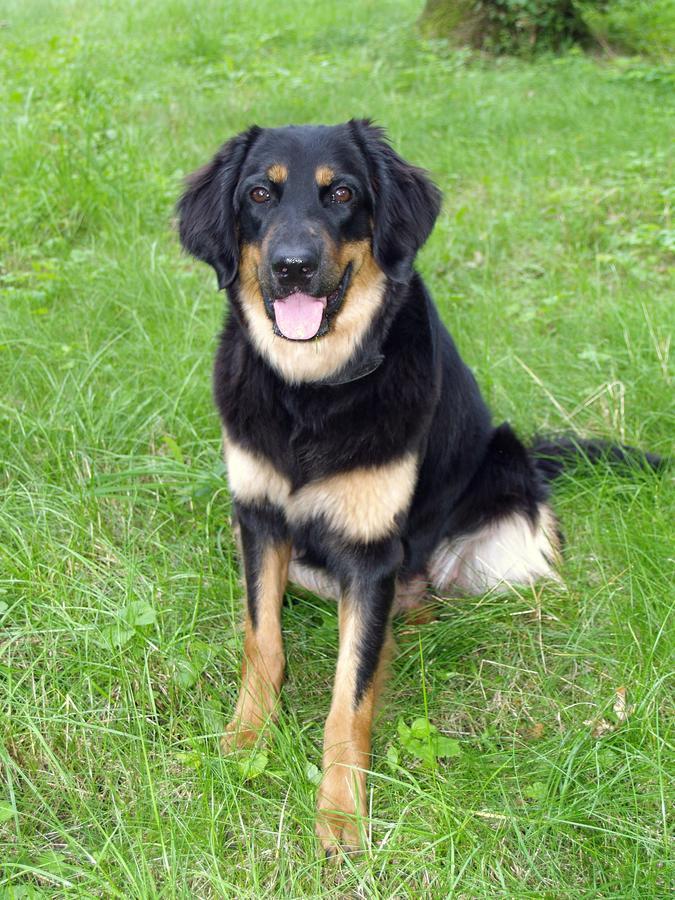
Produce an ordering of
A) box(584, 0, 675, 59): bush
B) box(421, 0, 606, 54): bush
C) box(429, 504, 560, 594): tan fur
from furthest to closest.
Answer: box(584, 0, 675, 59): bush, box(421, 0, 606, 54): bush, box(429, 504, 560, 594): tan fur

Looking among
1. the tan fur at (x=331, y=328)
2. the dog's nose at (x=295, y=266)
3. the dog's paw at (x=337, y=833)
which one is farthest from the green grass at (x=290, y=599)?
the dog's nose at (x=295, y=266)

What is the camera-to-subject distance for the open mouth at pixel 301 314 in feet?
7.99

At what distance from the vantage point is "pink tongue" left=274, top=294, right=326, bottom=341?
2.44 m

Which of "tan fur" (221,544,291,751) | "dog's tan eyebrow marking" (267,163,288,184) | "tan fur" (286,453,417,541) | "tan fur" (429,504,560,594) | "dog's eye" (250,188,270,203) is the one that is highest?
"dog's tan eyebrow marking" (267,163,288,184)

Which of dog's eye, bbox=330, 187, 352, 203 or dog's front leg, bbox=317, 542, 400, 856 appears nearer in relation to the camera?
dog's front leg, bbox=317, 542, 400, 856

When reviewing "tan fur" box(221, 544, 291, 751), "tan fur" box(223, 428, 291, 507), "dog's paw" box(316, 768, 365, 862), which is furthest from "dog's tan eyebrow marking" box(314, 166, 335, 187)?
"dog's paw" box(316, 768, 365, 862)

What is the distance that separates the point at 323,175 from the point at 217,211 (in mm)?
370

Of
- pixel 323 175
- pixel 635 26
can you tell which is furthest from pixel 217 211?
pixel 635 26

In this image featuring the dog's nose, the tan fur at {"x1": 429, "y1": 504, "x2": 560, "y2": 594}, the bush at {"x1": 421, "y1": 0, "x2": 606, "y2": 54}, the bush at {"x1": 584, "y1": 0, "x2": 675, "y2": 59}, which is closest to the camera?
the dog's nose

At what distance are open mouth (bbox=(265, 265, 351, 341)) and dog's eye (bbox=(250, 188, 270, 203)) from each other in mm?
316

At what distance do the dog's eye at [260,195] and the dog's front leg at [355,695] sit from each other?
1.07 metres

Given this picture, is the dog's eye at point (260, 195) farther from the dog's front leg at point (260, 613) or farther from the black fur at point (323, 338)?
the dog's front leg at point (260, 613)

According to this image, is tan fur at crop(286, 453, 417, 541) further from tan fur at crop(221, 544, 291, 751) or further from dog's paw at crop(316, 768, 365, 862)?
dog's paw at crop(316, 768, 365, 862)

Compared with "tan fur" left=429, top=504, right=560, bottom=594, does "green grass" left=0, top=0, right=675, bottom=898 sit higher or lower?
higher
